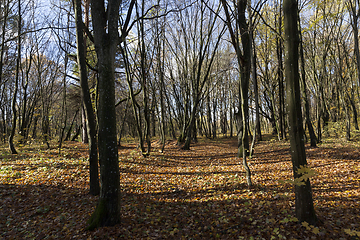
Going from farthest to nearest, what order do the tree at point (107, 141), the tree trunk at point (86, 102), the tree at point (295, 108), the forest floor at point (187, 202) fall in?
the tree trunk at point (86, 102), the tree at point (107, 141), the forest floor at point (187, 202), the tree at point (295, 108)

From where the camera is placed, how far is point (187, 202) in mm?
5324

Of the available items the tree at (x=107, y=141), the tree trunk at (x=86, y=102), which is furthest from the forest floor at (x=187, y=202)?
the tree trunk at (x=86, y=102)

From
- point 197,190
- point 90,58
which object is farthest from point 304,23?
point 90,58

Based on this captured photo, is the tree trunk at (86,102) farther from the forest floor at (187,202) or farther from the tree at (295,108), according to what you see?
the tree at (295,108)

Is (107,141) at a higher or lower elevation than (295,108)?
lower

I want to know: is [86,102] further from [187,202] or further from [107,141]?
[187,202]

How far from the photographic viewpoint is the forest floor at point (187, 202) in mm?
3678

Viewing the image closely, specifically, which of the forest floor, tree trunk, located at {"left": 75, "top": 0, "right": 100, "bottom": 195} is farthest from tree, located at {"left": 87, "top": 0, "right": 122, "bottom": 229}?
tree trunk, located at {"left": 75, "top": 0, "right": 100, "bottom": 195}

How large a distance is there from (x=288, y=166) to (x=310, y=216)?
15.4ft

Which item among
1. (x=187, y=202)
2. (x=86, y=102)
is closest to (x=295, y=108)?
(x=187, y=202)

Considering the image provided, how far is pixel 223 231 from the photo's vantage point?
3.80 m

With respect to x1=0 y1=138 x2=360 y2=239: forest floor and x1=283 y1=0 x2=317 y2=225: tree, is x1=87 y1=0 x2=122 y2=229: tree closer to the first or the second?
x1=0 y1=138 x2=360 y2=239: forest floor

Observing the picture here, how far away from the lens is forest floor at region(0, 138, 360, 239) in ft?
12.1

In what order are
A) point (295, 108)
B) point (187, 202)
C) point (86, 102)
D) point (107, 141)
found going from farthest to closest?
point (86, 102) → point (187, 202) → point (107, 141) → point (295, 108)
